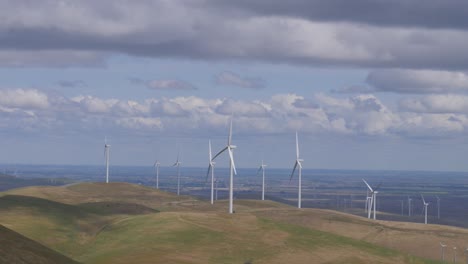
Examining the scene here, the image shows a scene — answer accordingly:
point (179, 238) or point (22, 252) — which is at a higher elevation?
point (22, 252)

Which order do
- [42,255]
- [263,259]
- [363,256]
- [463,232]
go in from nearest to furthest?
[42,255] < [263,259] < [363,256] < [463,232]

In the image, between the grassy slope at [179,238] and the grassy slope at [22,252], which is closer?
the grassy slope at [22,252]

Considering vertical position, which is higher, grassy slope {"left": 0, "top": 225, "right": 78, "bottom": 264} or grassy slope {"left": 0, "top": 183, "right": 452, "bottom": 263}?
grassy slope {"left": 0, "top": 225, "right": 78, "bottom": 264}

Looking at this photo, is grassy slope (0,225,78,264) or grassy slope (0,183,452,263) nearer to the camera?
grassy slope (0,225,78,264)

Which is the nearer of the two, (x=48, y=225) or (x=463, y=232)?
(x=48, y=225)

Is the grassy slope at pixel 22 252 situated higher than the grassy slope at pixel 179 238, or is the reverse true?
the grassy slope at pixel 22 252

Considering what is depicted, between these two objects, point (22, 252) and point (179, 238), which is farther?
point (179, 238)

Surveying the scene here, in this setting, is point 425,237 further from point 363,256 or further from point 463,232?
point 363,256

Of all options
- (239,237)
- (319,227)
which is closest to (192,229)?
(239,237)
